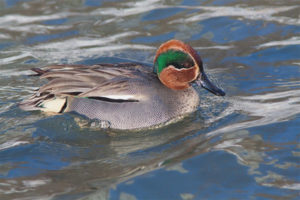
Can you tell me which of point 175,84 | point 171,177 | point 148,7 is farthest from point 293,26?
point 171,177

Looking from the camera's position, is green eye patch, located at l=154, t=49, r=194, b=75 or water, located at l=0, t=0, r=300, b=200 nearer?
water, located at l=0, t=0, r=300, b=200

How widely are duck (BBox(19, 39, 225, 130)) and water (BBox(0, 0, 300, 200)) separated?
15 centimetres

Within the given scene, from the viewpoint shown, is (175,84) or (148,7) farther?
(148,7)

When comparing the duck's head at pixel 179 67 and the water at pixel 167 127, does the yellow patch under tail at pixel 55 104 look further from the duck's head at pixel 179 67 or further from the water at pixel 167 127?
the duck's head at pixel 179 67

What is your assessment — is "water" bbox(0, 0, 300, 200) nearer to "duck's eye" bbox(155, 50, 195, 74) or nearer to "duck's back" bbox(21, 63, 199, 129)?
"duck's back" bbox(21, 63, 199, 129)

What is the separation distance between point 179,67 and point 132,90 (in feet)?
2.06

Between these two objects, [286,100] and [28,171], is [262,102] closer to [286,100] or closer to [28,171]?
[286,100]

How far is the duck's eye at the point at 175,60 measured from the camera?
6.47 m

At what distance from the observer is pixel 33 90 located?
772cm

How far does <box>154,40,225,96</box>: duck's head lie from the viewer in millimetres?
6453

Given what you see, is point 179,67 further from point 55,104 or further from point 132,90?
point 55,104

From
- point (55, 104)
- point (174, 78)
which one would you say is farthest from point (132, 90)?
point (55, 104)

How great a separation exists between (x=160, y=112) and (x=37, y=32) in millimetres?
4343

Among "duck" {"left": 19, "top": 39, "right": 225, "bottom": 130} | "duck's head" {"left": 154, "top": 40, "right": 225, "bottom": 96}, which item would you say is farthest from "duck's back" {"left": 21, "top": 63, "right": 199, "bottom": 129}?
"duck's head" {"left": 154, "top": 40, "right": 225, "bottom": 96}
